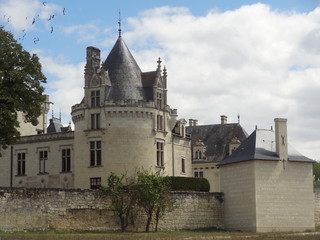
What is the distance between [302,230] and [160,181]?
31.2 ft

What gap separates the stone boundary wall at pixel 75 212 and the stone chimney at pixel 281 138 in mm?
5357

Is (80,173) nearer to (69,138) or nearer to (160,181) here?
(69,138)

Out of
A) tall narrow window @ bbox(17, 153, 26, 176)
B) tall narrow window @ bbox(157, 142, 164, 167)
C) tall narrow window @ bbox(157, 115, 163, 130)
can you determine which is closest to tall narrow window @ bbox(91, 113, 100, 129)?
tall narrow window @ bbox(157, 115, 163, 130)

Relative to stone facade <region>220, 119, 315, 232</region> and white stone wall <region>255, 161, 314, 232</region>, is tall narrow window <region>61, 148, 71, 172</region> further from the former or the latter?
white stone wall <region>255, 161, 314, 232</region>

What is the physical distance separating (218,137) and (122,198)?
1209 inches

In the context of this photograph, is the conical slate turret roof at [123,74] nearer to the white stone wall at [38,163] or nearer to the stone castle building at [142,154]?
the stone castle building at [142,154]

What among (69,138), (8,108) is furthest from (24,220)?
(69,138)

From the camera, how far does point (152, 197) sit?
39750 millimetres

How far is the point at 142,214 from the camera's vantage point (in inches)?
1619

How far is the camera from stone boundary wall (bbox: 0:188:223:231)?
36688mm

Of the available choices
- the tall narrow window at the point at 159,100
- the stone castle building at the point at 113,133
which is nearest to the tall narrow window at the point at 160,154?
the stone castle building at the point at 113,133

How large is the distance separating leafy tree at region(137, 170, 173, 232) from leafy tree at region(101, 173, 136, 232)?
0.50 metres

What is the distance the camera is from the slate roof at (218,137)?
6788 centimetres

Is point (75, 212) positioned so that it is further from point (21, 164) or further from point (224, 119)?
point (224, 119)
